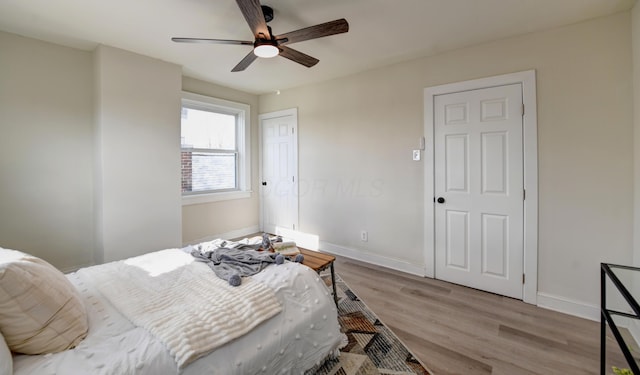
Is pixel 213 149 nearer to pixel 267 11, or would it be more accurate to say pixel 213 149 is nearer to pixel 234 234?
pixel 234 234

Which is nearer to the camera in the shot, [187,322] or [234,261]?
[187,322]

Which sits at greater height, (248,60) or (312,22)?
(312,22)

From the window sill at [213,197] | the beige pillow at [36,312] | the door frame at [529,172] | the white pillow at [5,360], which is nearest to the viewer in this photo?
the white pillow at [5,360]

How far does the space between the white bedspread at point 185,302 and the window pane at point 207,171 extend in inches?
88.7

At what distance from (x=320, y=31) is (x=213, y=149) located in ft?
9.63

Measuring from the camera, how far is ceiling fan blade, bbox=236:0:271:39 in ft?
5.30

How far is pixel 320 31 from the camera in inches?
74.7

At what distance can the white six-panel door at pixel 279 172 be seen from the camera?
4.37m

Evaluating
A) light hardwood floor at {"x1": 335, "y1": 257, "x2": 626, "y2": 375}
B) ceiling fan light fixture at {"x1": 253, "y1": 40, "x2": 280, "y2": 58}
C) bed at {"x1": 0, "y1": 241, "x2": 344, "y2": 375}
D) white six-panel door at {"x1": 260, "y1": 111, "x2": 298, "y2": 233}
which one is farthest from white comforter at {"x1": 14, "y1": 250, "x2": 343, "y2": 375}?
white six-panel door at {"x1": 260, "y1": 111, "x2": 298, "y2": 233}

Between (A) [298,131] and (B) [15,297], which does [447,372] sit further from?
(A) [298,131]

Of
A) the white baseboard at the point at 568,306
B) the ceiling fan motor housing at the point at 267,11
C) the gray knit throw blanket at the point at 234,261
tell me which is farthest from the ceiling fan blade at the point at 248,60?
the white baseboard at the point at 568,306

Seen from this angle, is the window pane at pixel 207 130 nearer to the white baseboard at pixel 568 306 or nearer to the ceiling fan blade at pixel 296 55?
the ceiling fan blade at pixel 296 55

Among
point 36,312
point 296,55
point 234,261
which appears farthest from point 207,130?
point 36,312

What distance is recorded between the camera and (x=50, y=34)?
260 cm
